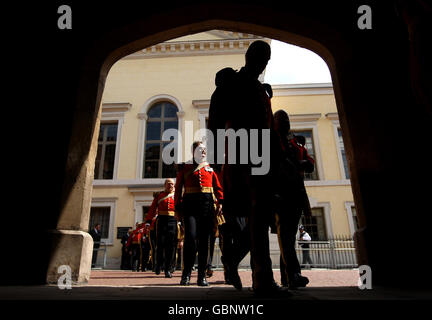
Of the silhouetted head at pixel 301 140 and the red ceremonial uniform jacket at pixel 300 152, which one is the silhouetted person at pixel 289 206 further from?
the silhouetted head at pixel 301 140

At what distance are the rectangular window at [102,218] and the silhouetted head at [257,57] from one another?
53.0 ft

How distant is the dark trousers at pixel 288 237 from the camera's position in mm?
3135

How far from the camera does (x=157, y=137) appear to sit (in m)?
18.5

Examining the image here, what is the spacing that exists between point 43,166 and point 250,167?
2.73 m

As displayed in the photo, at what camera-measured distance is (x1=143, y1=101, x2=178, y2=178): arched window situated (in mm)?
17922

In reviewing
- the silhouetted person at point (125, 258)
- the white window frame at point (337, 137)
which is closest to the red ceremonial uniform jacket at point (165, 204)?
the silhouetted person at point (125, 258)

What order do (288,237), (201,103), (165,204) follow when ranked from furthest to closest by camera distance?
(201,103), (165,204), (288,237)

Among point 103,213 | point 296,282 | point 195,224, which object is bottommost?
point 296,282

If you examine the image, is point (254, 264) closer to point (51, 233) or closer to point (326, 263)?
point (51, 233)

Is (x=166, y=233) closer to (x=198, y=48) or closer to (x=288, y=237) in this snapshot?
(x=288, y=237)

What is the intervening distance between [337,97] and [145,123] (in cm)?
1569

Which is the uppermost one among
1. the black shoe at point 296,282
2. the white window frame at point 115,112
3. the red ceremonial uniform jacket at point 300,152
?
the white window frame at point 115,112

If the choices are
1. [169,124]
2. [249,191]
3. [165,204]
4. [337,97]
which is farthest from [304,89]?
[249,191]

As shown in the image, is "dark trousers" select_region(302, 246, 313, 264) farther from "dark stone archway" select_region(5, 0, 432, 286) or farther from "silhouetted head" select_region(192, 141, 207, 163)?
"dark stone archway" select_region(5, 0, 432, 286)
